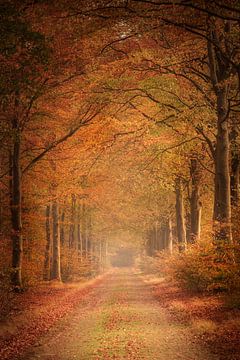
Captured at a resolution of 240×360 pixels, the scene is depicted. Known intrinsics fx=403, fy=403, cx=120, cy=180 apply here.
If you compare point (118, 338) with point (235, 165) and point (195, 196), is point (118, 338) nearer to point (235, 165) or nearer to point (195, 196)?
point (235, 165)

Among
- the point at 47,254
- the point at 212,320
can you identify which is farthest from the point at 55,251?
the point at 212,320

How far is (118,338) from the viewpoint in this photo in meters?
9.68

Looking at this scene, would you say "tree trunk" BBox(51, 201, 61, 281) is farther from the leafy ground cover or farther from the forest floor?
the leafy ground cover

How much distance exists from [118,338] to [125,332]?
727 millimetres

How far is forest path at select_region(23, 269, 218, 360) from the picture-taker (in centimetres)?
823

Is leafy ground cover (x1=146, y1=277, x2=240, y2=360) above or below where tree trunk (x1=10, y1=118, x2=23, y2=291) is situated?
below

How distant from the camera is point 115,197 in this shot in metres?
38.2

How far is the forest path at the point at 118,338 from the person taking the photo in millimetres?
8227

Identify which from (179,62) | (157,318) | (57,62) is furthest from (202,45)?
(157,318)

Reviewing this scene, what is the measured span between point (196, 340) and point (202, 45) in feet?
38.1

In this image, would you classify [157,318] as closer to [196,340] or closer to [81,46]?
[196,340]

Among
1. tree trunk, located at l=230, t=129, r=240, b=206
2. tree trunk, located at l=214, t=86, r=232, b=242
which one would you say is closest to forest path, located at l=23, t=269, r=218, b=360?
tree trunk, located at l=214, t=86, r=232, b=242

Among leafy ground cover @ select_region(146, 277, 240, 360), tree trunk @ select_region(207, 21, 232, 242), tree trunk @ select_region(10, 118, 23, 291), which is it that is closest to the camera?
leafy ground cover @ select_region(146, 277, 240, 360)

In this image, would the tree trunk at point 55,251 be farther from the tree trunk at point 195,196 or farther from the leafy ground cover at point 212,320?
the leafy ground cover at point 212,320
